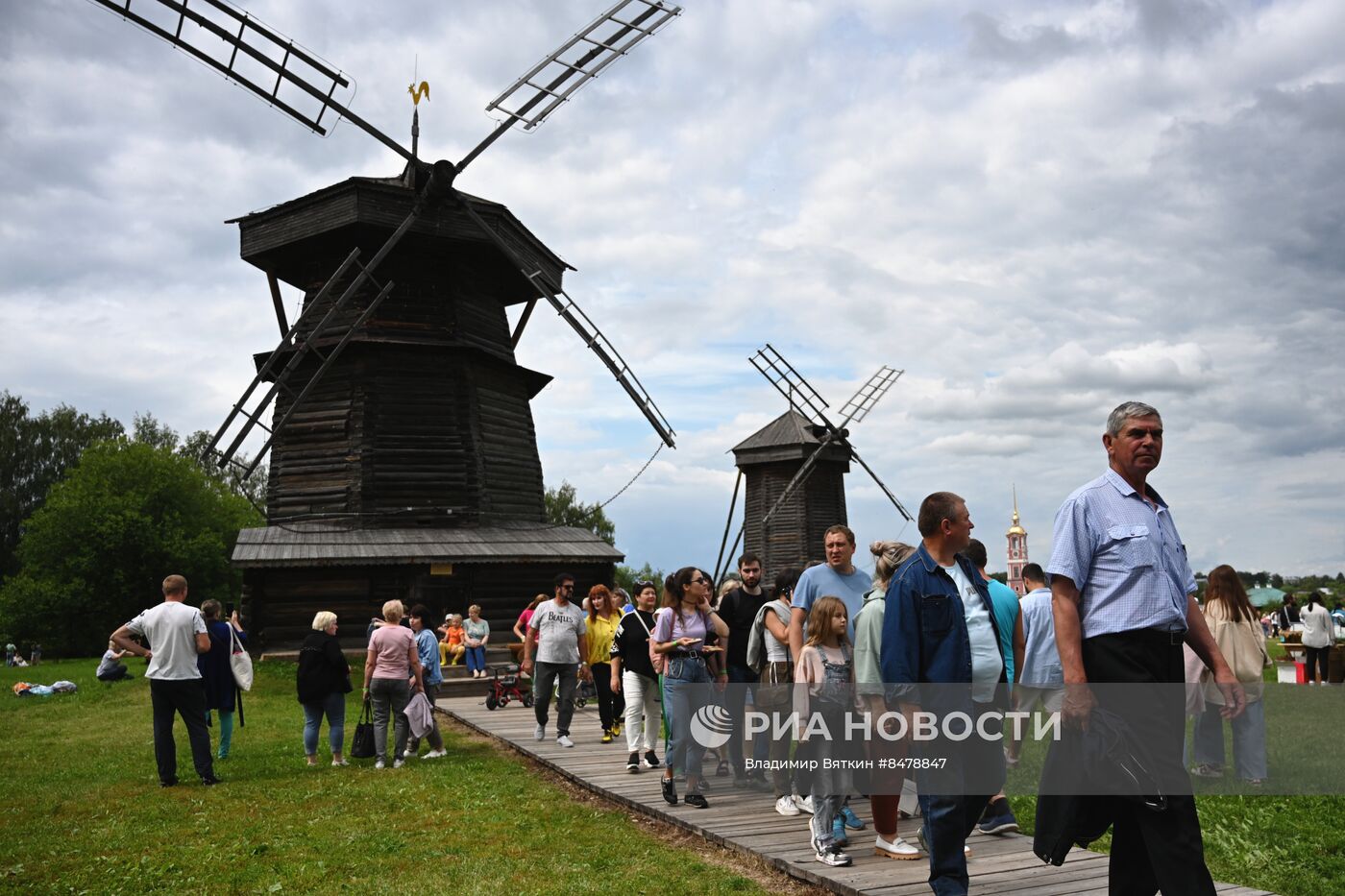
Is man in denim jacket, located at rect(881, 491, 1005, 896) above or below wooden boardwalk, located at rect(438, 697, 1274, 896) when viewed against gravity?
above

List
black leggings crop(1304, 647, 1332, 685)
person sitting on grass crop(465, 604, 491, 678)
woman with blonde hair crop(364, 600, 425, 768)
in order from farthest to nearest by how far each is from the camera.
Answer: person sitting on grass crop(465, 604, 491, 678), black leggings crop(1304, 647, 1332, 685), woman with blonde hair crop(364, 600, 425, 768)

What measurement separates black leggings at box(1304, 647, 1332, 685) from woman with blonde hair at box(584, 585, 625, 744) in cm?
1166

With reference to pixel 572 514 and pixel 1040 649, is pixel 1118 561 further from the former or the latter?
pixel 572 514

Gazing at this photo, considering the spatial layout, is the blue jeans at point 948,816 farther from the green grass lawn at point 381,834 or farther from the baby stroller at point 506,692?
the baby stroller at point 506,692

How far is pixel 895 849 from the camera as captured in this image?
6035mm

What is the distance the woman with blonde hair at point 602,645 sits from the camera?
11.4m

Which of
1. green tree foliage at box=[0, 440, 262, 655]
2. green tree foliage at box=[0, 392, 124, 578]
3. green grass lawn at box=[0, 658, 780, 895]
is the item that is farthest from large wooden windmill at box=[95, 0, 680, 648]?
green tree foliage at box=[0, 392, 124, 578]

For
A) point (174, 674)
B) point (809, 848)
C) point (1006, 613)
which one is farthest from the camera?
point (174, 674)

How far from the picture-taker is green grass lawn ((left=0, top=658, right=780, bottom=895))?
6105 millimetres

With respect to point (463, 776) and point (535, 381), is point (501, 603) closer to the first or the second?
point (535, 381)

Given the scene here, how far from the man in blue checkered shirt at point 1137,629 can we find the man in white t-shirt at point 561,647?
24.3 ft

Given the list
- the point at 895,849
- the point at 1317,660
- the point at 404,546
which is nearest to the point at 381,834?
the point at 895,849

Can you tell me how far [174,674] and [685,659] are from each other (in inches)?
209

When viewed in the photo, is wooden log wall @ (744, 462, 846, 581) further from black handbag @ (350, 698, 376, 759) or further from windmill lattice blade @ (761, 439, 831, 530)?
black handbag @ (350, 698, 376, 759)
